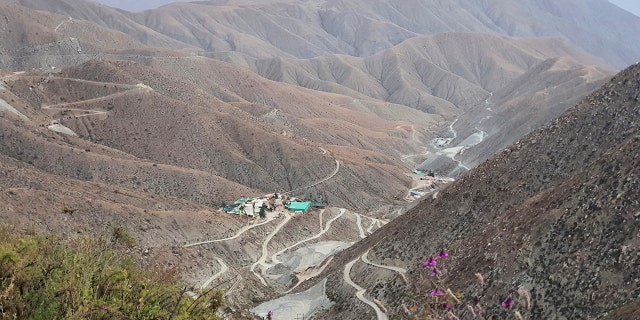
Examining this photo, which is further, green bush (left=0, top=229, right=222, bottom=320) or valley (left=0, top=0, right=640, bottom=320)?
valley (left=0, top=0, right=640, bottom=320)

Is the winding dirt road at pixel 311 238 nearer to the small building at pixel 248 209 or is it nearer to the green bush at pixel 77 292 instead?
the small building at pixel 248 209

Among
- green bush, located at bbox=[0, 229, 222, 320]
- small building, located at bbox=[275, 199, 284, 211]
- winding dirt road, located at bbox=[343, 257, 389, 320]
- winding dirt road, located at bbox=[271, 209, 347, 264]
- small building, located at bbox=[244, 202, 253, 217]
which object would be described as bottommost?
small building, located at bbox=[275, 199, 284, 211]

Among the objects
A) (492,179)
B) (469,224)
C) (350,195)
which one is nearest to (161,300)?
(469,224)

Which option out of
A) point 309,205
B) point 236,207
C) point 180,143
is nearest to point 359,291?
point 236,207

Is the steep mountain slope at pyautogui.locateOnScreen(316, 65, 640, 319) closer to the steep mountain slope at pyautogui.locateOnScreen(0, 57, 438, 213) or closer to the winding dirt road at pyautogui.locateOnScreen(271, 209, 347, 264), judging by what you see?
the winding dirt road at pyautogui.locateOnScreen(271, 209, 347, 264)

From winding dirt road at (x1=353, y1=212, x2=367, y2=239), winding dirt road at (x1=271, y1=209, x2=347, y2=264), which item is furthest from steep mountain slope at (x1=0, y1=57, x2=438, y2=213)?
winding dirt road at (x1=271, y1=209, x2=347, y2=264)

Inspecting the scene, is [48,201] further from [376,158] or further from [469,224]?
[376,158]
